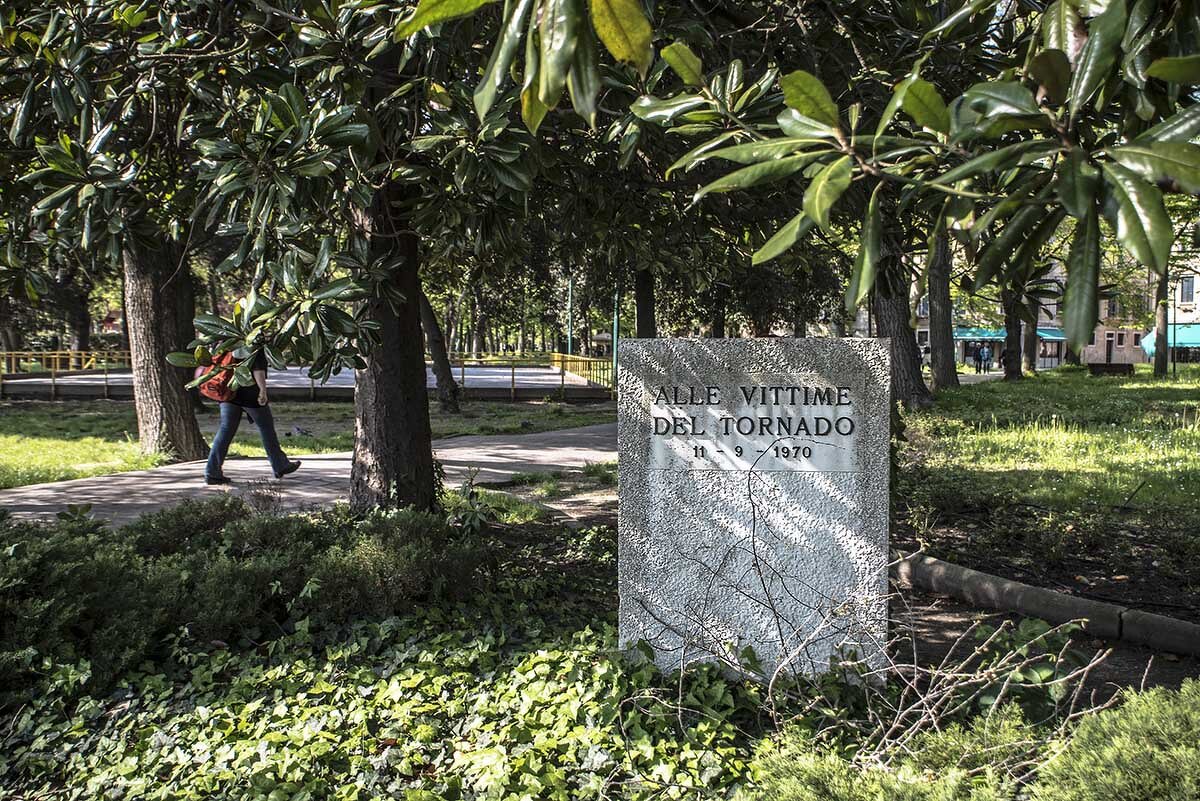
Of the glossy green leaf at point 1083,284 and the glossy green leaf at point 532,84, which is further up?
the glossy green leaf at point 532,84

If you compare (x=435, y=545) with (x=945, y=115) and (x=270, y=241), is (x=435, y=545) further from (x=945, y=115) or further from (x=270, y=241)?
(x=945, y=115)

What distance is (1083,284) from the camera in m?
1.49

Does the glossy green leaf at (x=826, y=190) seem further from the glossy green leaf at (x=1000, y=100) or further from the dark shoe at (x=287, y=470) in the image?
the dark shoe at (x=287, y=470)

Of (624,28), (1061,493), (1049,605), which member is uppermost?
(624,28)

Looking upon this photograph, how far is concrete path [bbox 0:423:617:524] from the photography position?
8234mm

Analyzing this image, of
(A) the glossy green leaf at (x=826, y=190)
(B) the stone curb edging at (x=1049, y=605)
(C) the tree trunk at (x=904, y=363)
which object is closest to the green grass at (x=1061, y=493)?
(B) the stone curb edging at (x=1049, y=605)

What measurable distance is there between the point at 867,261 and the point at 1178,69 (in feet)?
1.87

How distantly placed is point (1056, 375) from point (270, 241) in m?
32.9

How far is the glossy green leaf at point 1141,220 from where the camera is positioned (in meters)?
1.34

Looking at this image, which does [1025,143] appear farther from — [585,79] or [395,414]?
[395,414]

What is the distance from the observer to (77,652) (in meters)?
4.17

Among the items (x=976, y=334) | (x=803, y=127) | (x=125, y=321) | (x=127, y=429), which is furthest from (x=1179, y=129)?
(x=976, y=334)

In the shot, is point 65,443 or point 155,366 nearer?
point 155,366

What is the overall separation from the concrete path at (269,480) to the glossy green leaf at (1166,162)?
6.03m
